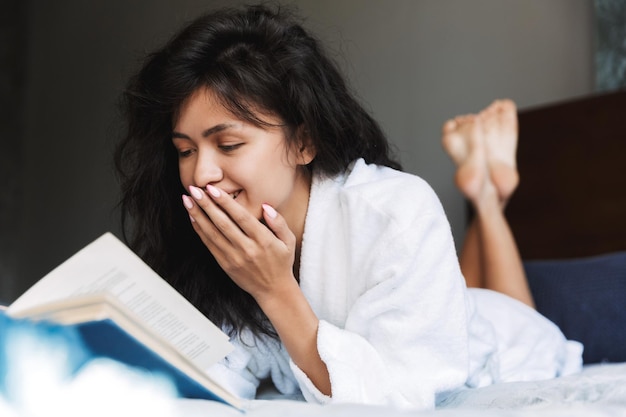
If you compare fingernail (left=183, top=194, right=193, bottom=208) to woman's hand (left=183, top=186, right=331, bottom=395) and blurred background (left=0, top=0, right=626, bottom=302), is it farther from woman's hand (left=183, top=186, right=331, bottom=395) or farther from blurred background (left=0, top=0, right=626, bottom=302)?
blurred background (left=0, top=0, right=626, bottom=302)

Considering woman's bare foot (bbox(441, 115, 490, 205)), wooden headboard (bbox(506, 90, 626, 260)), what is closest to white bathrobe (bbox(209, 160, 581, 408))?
woman's bare foot (bbox(441, 115, 490, 205))

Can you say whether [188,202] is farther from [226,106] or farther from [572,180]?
[572,180]

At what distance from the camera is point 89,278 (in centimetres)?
85

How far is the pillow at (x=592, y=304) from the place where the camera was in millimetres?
1687

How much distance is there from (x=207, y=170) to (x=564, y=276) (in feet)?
3.35

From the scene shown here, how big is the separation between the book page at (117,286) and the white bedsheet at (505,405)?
131mm

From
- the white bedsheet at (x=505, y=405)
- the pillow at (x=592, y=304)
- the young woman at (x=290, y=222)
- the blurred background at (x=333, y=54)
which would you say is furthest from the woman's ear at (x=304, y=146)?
the pillow at (x=592, y=304)

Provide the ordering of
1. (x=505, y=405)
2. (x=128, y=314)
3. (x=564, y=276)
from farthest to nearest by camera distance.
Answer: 1. (x=564, y=276)
2. (x=505, y=405)
3. (x=128, y=314)

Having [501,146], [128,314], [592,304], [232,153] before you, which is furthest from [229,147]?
[501,146]

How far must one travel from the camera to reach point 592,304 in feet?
5.67

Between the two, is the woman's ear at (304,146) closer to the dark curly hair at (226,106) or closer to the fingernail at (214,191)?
the dark curly hair at (226,106)

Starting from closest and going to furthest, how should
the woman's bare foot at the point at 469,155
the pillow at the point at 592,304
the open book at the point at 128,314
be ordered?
the open book at the point at 128,314 → the pillow at the point at 592,304 → the woman's bare foot at the point at 469,155

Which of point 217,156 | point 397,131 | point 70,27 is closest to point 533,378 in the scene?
point 217,156

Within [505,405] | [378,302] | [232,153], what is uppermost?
[232,153]
